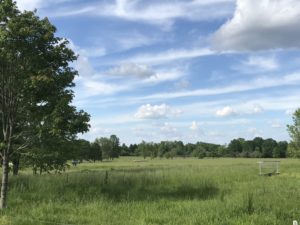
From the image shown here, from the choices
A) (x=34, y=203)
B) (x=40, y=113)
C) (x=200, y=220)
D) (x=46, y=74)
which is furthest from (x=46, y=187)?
(x=200, y=220)

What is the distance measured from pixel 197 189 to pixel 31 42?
35.4 feet

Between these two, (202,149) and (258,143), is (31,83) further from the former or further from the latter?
(258,143)

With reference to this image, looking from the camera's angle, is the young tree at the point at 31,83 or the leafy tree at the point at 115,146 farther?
the leafy tree at the point at 115,146

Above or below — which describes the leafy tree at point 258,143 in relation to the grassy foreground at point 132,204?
above

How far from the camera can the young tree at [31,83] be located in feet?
51.4

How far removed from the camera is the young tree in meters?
15.7

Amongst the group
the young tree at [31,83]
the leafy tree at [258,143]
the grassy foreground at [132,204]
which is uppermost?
the leafy tree at [258,143]

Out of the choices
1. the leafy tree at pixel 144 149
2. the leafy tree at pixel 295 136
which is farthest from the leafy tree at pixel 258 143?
the leafy tree at pixel 295 136

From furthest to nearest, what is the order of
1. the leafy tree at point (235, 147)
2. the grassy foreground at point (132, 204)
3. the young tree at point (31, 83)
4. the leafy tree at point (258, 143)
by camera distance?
the leafy tree at point (235, 147), the leafy tree at point (258, 143), the young tree at point (31, 83), the grassy foreground at point (132, 204)


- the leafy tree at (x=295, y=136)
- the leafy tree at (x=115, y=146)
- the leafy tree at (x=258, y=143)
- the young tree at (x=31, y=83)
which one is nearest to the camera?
the young tree at (x=31, y=83)

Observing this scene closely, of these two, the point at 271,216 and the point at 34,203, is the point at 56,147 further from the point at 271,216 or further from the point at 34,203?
the point at 271,216

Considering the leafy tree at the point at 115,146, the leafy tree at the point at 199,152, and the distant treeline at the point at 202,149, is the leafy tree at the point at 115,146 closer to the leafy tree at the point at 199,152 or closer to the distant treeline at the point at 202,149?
the distant treeline at the point at 202,149

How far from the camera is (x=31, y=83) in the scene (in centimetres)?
1551

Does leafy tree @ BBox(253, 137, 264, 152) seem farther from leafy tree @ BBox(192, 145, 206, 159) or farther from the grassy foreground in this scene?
the grassy foreground
